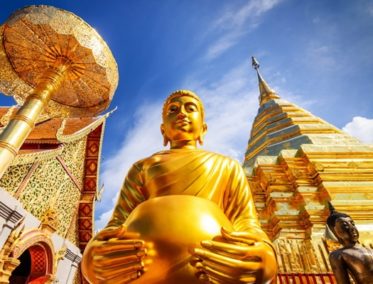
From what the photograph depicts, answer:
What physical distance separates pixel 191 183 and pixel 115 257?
0.52 m

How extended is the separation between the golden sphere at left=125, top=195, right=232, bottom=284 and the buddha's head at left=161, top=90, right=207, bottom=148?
61 centimetres

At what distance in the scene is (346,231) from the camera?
7.93ft

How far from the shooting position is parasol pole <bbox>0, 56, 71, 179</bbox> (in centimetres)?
321

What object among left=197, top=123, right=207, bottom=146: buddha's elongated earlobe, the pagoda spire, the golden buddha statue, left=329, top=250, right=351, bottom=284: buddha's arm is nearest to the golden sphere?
the golden buddha statue

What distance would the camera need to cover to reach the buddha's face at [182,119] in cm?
170

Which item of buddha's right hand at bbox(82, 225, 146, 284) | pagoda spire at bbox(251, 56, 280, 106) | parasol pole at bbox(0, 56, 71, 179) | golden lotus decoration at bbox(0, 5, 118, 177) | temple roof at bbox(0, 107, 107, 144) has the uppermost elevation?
pagoda spire at bbox(251, 56, 280, 106)

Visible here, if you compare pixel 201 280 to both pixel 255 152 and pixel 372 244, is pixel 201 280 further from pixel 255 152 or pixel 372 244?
pixel 255 152

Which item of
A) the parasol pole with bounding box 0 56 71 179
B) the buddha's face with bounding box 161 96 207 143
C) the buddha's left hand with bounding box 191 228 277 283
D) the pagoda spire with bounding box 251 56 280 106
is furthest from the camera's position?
the pagoda spire with bounding box 251 56 280 106

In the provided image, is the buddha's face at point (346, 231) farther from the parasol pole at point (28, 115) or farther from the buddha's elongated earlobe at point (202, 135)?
the parasol pole at point (28, 115)

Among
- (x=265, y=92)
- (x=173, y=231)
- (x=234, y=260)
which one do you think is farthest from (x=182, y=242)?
(x=265, y=92)

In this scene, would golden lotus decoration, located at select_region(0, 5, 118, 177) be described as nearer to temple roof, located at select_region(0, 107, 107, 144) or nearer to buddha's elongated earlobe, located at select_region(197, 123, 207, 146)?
temple roof, located at select_region(0, 107, 107, 144)

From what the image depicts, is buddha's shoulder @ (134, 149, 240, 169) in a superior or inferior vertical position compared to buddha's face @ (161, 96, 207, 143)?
inferior

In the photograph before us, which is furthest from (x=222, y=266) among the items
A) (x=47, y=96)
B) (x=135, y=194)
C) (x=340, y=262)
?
(x=47, y=96)

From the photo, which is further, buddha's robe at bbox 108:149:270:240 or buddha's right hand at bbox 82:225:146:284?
buddha's robe at bbox 108:149:270:240
